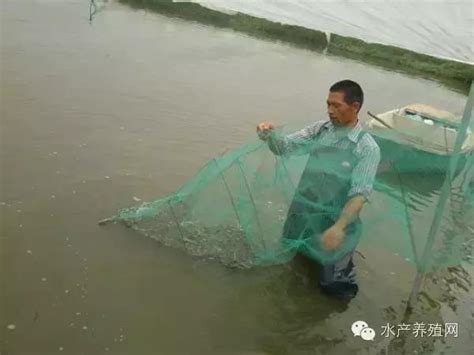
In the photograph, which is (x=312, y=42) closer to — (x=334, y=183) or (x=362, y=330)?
(x=334, y=183)

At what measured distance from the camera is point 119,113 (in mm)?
7812

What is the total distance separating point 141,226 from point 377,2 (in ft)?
8.97

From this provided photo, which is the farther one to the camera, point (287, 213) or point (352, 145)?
point (287, 213)

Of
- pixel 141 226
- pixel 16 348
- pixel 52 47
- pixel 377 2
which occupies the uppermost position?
pixel 377 2

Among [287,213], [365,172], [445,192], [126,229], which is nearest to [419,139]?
[445,192]

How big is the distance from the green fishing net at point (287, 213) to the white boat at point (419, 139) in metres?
0.22

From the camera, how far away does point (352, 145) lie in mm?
4129

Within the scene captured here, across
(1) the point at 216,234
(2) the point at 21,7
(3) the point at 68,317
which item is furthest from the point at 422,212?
(2) the point at 21,7

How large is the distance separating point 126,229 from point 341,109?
2.21 metres

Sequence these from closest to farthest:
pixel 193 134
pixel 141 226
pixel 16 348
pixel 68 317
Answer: pixel 16 348 < pixel 68 317 < pixel 141 226 < pixel 193 134

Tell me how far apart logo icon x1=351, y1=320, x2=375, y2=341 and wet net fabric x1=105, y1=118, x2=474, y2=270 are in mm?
585

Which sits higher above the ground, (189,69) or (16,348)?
(189,69)

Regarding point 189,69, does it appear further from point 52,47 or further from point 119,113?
point 119,113

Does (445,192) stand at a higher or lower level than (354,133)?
lower
